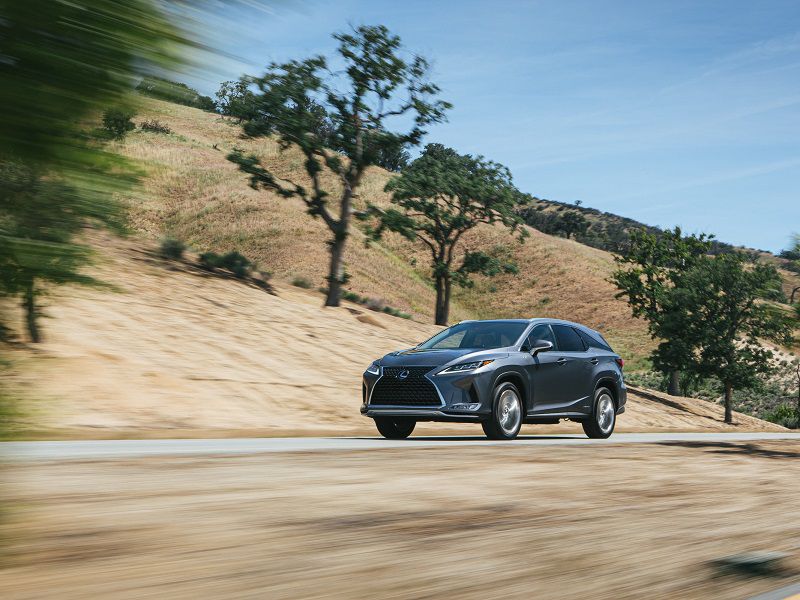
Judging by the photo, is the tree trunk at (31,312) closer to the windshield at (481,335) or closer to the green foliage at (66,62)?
the green foliage at (66,62)

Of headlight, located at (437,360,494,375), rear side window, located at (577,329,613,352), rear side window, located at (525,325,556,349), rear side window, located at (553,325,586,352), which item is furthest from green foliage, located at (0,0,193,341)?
rear side window, located at (577,329,613,352)

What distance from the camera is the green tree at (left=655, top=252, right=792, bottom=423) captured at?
4466cm

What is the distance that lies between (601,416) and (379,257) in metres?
77.6

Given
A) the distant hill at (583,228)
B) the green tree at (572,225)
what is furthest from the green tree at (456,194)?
the green tree at (572,225)

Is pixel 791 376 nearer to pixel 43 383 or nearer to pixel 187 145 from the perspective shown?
pixel 187 145

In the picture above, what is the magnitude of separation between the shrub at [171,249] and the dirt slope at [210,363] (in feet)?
3.77

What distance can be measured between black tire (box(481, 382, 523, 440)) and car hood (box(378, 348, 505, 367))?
22.3 inches

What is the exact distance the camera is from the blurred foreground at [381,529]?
12.9 ft

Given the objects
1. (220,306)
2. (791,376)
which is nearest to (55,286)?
(220,306)

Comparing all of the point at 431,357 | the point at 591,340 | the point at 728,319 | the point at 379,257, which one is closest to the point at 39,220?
the point at 431,357

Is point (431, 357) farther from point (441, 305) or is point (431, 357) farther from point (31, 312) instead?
point (441, 305)

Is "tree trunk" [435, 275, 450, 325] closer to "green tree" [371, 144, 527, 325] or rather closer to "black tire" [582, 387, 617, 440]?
"green tree" [371, 144, 527, 325]

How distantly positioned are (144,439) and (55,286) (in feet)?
32.6

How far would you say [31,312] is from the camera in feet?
11.9
